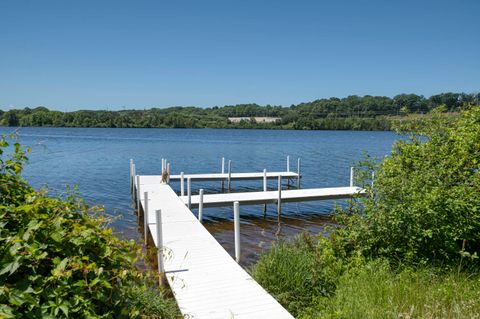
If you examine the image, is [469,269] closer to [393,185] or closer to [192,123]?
[393,185]

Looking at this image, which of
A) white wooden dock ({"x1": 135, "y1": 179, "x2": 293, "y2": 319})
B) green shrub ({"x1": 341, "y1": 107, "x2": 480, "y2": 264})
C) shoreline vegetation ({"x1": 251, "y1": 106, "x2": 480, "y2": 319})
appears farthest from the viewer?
green shrub ({"x1": 341, "y1": 107, "x2": 480, "y2": 264})

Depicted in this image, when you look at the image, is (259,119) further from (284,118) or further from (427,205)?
(427,205)

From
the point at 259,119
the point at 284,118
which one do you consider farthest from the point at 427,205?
the point at 259,119

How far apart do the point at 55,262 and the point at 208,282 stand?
518 cm

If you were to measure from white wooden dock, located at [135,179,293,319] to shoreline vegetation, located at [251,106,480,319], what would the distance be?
0.47 metres

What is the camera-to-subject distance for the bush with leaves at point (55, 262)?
2064mm

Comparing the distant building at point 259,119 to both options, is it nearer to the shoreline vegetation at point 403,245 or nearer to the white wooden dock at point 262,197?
the white wooden dock at point 262,197

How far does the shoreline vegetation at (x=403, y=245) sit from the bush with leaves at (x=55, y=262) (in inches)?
159

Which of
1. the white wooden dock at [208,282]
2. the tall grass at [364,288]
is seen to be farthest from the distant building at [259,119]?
the tall grass at [364,288]

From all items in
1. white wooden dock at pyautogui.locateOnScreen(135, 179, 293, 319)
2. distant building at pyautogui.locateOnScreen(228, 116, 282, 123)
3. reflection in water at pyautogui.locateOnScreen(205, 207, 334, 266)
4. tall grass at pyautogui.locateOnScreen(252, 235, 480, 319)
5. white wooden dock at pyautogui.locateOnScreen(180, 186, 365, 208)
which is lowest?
reflection in water at pyautogui.locateOnScreen(205, 207, 334, 266)

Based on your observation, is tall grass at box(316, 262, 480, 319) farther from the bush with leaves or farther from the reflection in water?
the reflection in water

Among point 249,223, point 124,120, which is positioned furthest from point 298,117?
point 249,223

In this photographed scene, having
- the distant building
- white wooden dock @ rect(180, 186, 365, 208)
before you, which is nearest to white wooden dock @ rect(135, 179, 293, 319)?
white wooden dock @ rect(180, 186, 365, 208)

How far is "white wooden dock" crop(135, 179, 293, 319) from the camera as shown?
5840 millimetres
